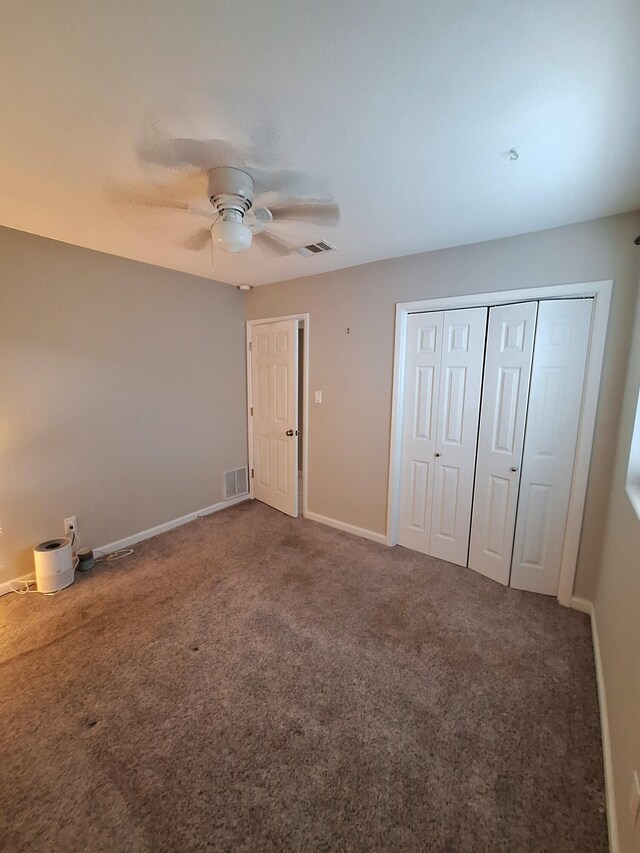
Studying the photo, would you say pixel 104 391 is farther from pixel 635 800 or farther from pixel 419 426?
pixel 635 800

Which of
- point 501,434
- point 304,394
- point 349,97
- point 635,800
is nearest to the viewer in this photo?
point 635,800

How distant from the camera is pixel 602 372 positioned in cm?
205

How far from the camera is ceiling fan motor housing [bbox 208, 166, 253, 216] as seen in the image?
59.7 inches

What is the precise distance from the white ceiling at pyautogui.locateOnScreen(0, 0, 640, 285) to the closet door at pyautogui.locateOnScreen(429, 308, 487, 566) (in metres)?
0.81

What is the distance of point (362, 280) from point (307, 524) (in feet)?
7.78

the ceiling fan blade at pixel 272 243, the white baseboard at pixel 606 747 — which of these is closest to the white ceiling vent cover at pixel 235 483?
the ceiling fan blade at pixel 272 243

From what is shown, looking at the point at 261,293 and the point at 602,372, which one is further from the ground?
the point at 261,293

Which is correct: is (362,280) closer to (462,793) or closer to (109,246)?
(109,246)

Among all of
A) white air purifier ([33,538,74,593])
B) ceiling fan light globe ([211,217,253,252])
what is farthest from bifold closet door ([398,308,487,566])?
white air purifier ([33,538,74,593])

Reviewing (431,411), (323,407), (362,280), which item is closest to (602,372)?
(431,411)

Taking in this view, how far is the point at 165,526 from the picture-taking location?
10.8ft

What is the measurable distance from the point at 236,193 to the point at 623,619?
2.45 metres

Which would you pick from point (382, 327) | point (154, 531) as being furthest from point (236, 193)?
point (154, 531)

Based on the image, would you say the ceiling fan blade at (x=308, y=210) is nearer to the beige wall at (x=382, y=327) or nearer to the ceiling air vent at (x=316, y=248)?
the ceiling air vent at (x=316, y=248)
